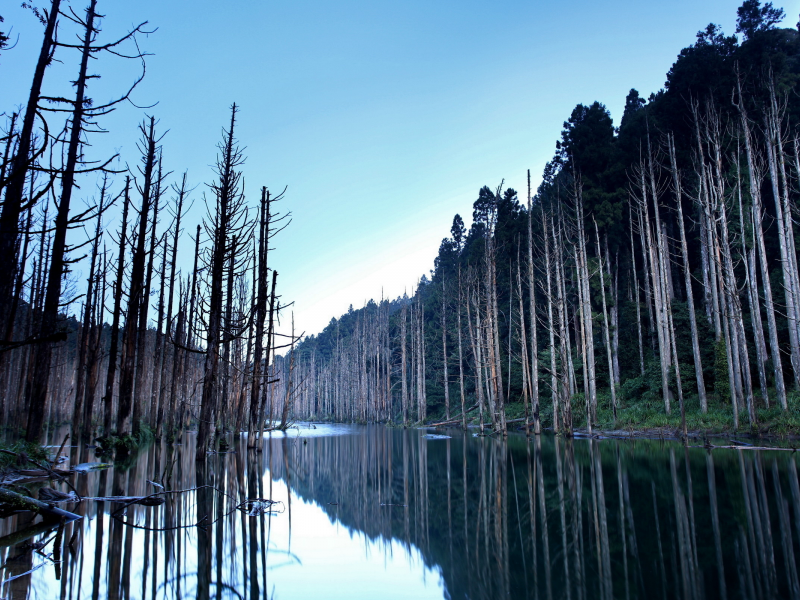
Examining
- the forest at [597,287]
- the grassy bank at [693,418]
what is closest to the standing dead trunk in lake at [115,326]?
the forest at [597,287]

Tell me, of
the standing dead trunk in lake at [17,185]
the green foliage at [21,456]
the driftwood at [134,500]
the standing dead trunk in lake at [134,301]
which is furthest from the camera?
the standing dead trunk in lake at [134,301]

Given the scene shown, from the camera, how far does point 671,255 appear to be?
2633cm

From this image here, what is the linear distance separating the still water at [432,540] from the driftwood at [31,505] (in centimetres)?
18

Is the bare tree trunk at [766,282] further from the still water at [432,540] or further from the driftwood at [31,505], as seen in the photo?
the driftwood at [31,505]

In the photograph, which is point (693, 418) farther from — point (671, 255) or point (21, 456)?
point (21, 456)

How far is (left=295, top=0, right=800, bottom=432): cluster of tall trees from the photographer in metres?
16.9

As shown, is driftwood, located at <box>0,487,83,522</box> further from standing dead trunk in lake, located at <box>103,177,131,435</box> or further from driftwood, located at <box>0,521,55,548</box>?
standing dead trunk in lake, located at <box>103,177,131,435</box>

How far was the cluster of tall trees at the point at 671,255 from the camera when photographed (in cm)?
A: 1694

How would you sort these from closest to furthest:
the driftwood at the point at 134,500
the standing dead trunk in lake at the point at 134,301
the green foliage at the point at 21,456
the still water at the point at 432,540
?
the still water at the point at 432,540
the driftwood at the point at 134,500
the green foliage at the point at 21,456
the standing dead trunk in lake at the point at 134,301

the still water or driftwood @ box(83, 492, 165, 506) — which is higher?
driftwood @ box(83, 492, 165, 506)

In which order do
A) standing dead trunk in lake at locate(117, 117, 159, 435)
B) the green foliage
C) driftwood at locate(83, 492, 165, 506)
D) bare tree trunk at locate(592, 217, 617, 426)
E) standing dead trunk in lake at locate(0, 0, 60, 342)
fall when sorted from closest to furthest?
standing dead trunk in lake at locate(0, 0, 60, 342) < driftwood at locate(83, 492, 165, 506) < the green foliage < standing dead trunk in lake at locate(117, 117, 159, 435) < bare tree trunk at locate(592, 217, 617, 426)

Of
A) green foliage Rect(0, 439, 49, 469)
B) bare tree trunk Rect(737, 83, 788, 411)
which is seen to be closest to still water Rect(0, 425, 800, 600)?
green foliage Rect(0, 439, 49, 469)

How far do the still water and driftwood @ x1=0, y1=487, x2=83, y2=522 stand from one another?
0.59 ft

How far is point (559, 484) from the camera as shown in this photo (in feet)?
26.3
